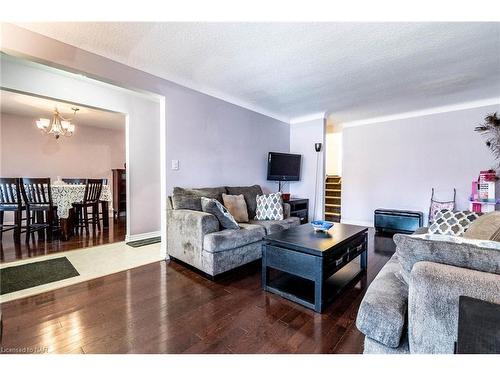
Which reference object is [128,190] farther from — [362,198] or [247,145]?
[362,198]

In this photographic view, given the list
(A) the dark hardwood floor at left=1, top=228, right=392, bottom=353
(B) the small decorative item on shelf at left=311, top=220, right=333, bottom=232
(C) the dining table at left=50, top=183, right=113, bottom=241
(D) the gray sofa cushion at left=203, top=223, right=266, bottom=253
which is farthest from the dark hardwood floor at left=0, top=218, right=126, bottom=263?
(B) the small decorative item on shelf at left=311, top=220, right=333, bottom=232

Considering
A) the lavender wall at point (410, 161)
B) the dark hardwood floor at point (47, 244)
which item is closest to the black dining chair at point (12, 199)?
the dark hardwood floor at point (47, 244)

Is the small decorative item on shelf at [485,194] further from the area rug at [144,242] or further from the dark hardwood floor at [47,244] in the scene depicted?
the dark hardwood floor at [47,244]

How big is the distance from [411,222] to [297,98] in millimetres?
2843

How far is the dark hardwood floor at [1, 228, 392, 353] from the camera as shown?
1.38 metres

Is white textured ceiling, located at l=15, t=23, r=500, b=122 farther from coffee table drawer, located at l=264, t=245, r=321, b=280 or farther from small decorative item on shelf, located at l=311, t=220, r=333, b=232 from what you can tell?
coffee table drawer, located at l=264, t=245, r=321, b=280

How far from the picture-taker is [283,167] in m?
4.57

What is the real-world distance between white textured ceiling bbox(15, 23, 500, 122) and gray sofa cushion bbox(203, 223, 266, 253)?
1839 millimetres

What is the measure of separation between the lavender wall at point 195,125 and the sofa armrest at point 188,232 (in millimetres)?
525

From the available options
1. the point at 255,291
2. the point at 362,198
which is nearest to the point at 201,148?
the point at 255,291

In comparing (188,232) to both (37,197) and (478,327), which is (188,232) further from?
(37,197)

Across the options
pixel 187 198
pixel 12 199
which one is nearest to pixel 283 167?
pixel 187 198

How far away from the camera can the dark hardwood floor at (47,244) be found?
2.92 meters
